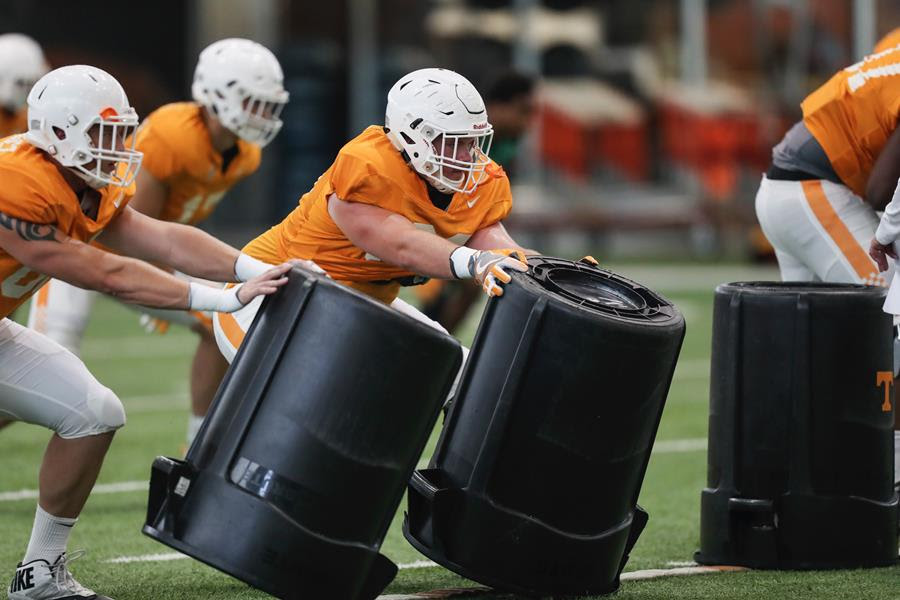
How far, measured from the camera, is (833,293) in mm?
4473

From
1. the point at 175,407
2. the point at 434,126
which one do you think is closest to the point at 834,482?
the point at 434,126

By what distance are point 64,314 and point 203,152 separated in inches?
36.1

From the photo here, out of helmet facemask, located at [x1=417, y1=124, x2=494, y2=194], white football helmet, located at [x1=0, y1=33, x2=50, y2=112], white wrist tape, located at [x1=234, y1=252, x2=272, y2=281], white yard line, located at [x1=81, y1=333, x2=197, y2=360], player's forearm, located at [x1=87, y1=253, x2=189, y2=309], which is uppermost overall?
helmet facemask, located at [x1=417, y1=124, x2=494, y2=194]

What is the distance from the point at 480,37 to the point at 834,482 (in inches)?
564

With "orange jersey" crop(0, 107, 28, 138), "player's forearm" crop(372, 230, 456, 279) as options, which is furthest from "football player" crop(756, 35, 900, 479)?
"orange jersey" crop(0, 107, 28, 138)

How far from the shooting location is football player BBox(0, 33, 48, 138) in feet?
25.8

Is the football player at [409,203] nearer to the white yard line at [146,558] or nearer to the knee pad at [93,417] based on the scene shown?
the knee pad at [93,417]

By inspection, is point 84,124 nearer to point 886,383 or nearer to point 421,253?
point 421,253

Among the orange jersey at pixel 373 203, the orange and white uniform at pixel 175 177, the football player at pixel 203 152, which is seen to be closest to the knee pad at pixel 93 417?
the orange jersey at pixel 373 203

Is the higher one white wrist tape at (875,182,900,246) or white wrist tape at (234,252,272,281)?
white wrist tape at (875,182,900,246)

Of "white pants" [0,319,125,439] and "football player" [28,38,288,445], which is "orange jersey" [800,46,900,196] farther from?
"white pants" [0,319,125,439]

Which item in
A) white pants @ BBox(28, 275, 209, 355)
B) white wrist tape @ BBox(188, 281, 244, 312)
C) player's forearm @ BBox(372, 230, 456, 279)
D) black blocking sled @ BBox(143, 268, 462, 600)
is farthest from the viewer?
white pants @ BBox(28, 275, 209, 355)

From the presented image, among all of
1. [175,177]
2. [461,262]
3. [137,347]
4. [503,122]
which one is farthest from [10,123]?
[461,262]

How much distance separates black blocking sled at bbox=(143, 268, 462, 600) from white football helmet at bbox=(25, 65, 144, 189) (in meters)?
0.67
